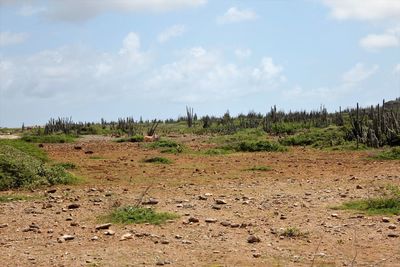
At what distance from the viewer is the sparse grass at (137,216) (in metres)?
8.17

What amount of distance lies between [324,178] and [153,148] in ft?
36.0

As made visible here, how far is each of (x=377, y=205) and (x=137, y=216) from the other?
12.9 ft

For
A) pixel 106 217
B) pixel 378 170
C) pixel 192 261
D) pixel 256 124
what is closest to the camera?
pixel 192 261

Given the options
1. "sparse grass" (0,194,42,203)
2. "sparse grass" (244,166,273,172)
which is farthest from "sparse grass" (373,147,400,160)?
"sparse grass" (0,194,42,203)

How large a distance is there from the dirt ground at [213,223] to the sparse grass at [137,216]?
20 centimetres

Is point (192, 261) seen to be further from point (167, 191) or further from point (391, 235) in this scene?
point (167, 191)

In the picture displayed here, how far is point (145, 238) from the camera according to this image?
729cm

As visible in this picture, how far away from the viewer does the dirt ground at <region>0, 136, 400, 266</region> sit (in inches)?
254

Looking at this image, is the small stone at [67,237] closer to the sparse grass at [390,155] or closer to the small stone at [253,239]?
the small stone at [253,239]

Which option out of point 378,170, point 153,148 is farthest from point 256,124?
point 378,170

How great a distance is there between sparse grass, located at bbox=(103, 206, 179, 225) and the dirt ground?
0.20 m

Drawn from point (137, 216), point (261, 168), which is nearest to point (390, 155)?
point (261, 168)

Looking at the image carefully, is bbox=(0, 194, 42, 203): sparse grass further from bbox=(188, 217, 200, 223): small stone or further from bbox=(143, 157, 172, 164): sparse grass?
bbox=(143, 157, 172, 164): sparse grass

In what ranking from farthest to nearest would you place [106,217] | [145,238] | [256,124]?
1. [256,124]
2. [106,217]
3. [145,238]
